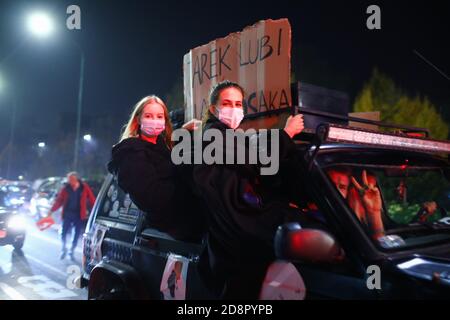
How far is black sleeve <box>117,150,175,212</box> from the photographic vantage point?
270cm

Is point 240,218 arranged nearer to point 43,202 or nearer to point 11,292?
point 11,292

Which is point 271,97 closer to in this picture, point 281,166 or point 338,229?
point 281,166

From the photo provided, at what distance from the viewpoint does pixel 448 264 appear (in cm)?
198

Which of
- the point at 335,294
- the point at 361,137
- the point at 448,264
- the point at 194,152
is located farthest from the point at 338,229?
the point at 194,152

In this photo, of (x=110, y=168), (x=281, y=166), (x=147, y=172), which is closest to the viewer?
(x=281, y=166)

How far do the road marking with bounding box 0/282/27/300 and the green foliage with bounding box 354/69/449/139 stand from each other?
12162 mm

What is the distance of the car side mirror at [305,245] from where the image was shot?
183 centimetres

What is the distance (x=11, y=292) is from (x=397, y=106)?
13.2 metres

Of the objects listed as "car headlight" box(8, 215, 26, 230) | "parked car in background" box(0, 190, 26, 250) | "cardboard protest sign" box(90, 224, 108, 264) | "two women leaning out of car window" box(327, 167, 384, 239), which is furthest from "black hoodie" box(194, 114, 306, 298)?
"car headlight" box(8, 215, 26, 230)

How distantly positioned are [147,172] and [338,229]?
1.23 metres

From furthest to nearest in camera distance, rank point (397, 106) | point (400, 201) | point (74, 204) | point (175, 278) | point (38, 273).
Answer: point (397, 106), point (74, 204), point (38, 273), point (400, 201), point (175, 278)

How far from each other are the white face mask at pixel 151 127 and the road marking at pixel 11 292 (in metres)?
4.14

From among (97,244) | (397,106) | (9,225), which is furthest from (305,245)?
(397,106)

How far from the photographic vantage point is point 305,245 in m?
1.83
